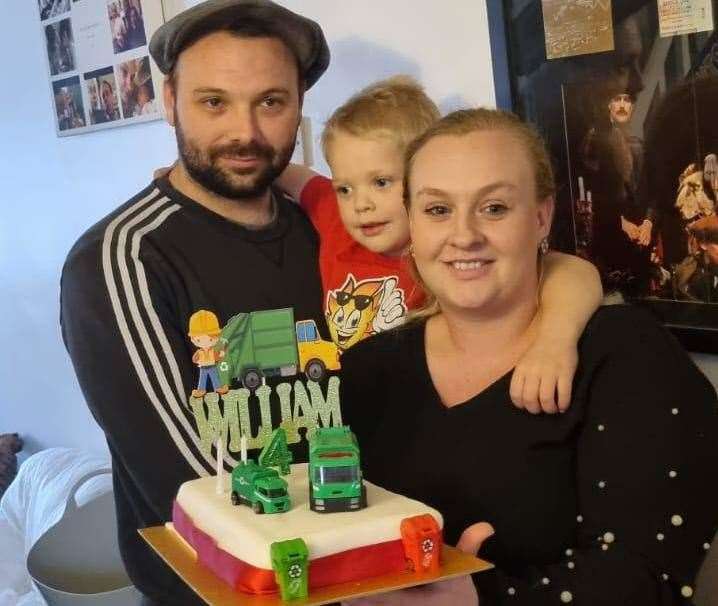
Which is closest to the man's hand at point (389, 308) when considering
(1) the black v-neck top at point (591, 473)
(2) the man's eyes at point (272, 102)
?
(1) the black v-neck top at point (591, 473)

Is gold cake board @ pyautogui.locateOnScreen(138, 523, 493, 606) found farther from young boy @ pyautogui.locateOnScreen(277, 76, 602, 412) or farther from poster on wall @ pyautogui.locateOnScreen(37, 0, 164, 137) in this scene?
poster on wall @ pyautogui.locateOnScreen(37, 0, 164, 137)

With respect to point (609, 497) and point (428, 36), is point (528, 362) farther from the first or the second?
point (428, 36)

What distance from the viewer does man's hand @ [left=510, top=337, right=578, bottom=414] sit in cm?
94

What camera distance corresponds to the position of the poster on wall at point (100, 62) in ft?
6.07

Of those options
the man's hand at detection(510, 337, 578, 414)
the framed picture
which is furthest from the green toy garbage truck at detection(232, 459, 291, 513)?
the framed picture

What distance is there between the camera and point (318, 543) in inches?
31.9

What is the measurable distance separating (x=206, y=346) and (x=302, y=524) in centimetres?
32

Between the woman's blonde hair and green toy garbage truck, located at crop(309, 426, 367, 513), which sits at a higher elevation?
the woman's blonde hair

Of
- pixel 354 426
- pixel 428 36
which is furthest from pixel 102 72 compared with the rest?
pixel 354 426

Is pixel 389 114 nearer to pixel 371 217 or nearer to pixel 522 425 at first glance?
pixel 371 217

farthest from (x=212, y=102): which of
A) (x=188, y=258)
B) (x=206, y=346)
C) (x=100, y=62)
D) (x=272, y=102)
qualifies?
(x=100, y=62)

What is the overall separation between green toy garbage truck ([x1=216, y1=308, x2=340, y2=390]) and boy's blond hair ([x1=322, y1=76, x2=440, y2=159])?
23cm

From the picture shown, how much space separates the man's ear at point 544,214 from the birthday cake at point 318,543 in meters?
0.32

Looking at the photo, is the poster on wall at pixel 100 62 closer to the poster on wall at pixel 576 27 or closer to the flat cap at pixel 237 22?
the flat cap at pixel 237 22
